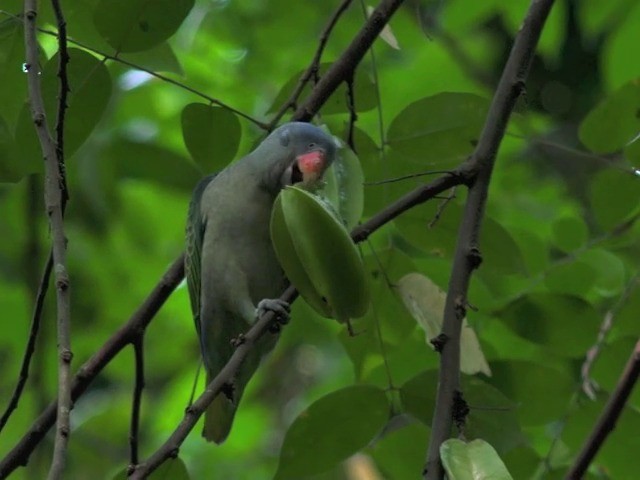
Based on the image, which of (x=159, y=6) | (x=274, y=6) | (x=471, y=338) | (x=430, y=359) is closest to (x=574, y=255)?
(x=430, y=359)

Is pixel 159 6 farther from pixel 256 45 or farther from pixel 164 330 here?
pixel 164 330

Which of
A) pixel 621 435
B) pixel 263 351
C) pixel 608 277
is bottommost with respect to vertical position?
pixel 621 435

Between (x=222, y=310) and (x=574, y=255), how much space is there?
1001mm

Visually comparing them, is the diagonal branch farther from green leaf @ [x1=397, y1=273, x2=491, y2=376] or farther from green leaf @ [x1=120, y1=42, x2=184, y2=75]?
green leaf @ [x1=397, y1=273, x2=491, y2=376]

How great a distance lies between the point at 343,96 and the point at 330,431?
3.18 feet

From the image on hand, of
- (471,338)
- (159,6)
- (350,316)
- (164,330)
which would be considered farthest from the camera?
(164,330)

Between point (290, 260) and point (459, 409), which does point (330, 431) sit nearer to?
point (290, 260)

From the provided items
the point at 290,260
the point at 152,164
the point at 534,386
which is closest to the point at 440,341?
the point at 290,260

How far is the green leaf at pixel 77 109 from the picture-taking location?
2.23m

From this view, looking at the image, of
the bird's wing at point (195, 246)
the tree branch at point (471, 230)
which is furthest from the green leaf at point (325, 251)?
the bird's wing at point (195, 246)

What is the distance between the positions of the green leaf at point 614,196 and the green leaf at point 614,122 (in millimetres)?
75

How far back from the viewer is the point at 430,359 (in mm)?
2584

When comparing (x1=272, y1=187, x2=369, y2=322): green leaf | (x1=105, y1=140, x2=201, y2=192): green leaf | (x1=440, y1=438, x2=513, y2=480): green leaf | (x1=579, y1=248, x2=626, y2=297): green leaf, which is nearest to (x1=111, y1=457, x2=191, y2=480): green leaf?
(x1=272, y1=187, x2=369, y2=322): green leaf

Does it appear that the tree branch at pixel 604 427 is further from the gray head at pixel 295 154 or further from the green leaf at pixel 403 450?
the gray head at pixel 295 154
